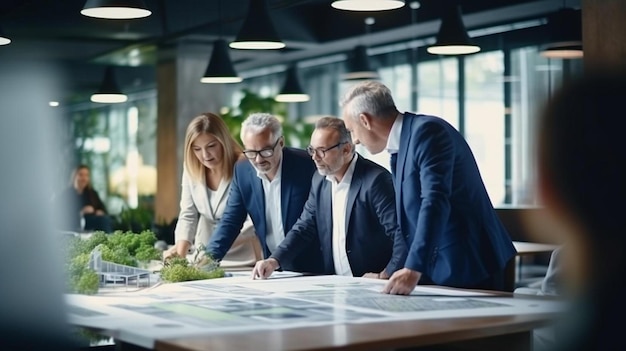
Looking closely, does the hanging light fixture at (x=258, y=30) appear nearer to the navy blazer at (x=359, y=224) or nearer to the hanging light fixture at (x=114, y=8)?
the hanging light fixture at (x=114, y=8)

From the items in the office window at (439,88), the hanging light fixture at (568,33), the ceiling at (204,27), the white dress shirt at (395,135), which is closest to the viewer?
the white dress shirt at (395,135)

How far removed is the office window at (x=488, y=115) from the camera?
1355 centimetres

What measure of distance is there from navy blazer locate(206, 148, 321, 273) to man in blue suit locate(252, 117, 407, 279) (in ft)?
0.66

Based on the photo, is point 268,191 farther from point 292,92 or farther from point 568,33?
point 292,92

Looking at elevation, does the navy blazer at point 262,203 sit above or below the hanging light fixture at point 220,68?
below

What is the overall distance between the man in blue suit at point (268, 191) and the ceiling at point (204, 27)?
6594mm

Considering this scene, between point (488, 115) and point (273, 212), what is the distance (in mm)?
8523

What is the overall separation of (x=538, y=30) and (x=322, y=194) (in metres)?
8.08

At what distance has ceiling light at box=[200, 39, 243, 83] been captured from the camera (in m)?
10.3

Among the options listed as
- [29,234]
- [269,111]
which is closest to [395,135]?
[29,234]

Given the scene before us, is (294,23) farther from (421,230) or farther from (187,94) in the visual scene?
Result: (421,230)

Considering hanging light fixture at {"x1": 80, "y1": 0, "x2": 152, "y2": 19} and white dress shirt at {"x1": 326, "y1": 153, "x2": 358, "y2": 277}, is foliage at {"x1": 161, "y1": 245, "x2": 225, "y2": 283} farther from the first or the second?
hanging light fixture at {"x1": 80, "y1": 0, "x2": 152, "y2": 19}

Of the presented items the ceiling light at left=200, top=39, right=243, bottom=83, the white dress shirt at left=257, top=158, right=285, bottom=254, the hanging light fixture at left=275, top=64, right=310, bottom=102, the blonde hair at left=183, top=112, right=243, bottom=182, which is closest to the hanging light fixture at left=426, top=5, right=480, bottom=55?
the ceiling light at left=200, top=39, right=243, bottom=83

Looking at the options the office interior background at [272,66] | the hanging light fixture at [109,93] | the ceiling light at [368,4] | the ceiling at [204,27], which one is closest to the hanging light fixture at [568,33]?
the office interior background at [272,66]
